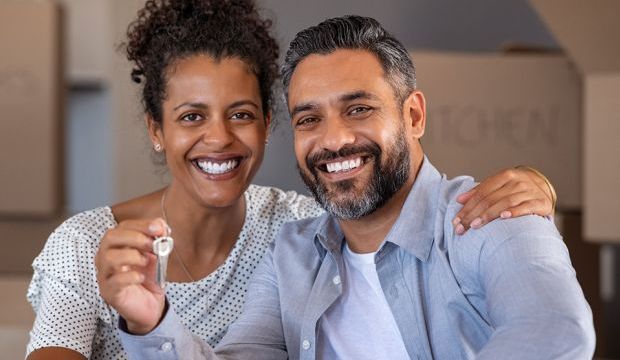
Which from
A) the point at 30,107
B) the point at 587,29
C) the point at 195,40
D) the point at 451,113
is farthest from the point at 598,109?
the point at 30,107

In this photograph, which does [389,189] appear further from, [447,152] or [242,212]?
[447,152]

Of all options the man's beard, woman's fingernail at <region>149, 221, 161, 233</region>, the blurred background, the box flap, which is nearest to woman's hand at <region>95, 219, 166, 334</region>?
woman's fingernail at <region>149, 221, 161, 233</region>

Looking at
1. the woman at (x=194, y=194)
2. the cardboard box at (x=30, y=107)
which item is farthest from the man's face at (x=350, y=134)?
the cardboard box at (x=30, y=107)

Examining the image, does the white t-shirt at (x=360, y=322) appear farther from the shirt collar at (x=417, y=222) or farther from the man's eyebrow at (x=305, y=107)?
the man's eyebrow at (x=305, y=107)

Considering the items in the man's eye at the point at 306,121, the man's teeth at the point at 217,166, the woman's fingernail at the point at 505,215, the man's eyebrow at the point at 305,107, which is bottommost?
the woman's fingernail at the point at 505,215

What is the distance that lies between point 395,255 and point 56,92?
142 centimetres

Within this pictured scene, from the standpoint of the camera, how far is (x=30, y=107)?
2359 mm

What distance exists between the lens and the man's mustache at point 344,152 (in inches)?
45.1

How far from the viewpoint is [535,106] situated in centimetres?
220

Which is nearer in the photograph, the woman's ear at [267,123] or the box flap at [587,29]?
the woman's ear at [267,123]

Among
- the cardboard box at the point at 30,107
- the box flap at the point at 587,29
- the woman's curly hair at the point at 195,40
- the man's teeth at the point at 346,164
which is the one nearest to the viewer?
the man's teeth at the point at 346,164

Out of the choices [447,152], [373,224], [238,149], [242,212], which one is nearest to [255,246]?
[242,212]

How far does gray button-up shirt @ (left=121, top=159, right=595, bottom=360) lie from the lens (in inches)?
37.2

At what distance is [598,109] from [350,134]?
100cm
